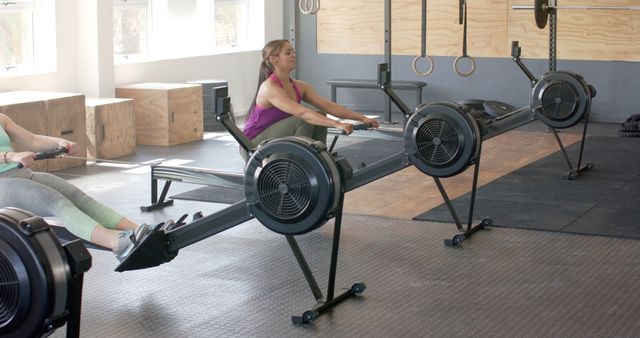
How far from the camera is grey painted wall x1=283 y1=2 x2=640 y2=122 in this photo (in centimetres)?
870

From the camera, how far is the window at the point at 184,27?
8.16 metres

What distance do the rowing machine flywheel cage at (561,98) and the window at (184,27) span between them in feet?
11.8

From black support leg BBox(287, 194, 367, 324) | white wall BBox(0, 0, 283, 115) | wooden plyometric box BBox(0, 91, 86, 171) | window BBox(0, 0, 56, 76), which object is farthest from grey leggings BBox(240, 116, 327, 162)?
window BBox(0, 0, 56, 76)

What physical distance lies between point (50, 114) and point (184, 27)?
2586 mm

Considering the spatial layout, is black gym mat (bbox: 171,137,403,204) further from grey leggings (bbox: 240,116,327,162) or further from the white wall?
the white wall

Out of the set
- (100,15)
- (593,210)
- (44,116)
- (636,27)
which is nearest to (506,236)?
(593,210)

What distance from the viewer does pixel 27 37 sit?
7133mm

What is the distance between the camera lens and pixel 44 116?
6.28 metres

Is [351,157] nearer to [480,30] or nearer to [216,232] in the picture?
[480,30]

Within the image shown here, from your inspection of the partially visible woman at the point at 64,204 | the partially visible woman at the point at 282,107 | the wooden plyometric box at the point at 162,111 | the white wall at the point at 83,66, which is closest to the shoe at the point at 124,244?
the partially visible woman at the point at 64,204

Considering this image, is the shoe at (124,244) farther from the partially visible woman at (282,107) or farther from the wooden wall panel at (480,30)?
the wooden wall panel at (480,30)

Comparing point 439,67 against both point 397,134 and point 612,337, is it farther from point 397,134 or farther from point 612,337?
point 612,337

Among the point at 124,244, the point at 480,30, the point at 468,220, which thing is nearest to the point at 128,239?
the point at 124,244

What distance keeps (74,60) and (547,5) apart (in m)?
3.42
